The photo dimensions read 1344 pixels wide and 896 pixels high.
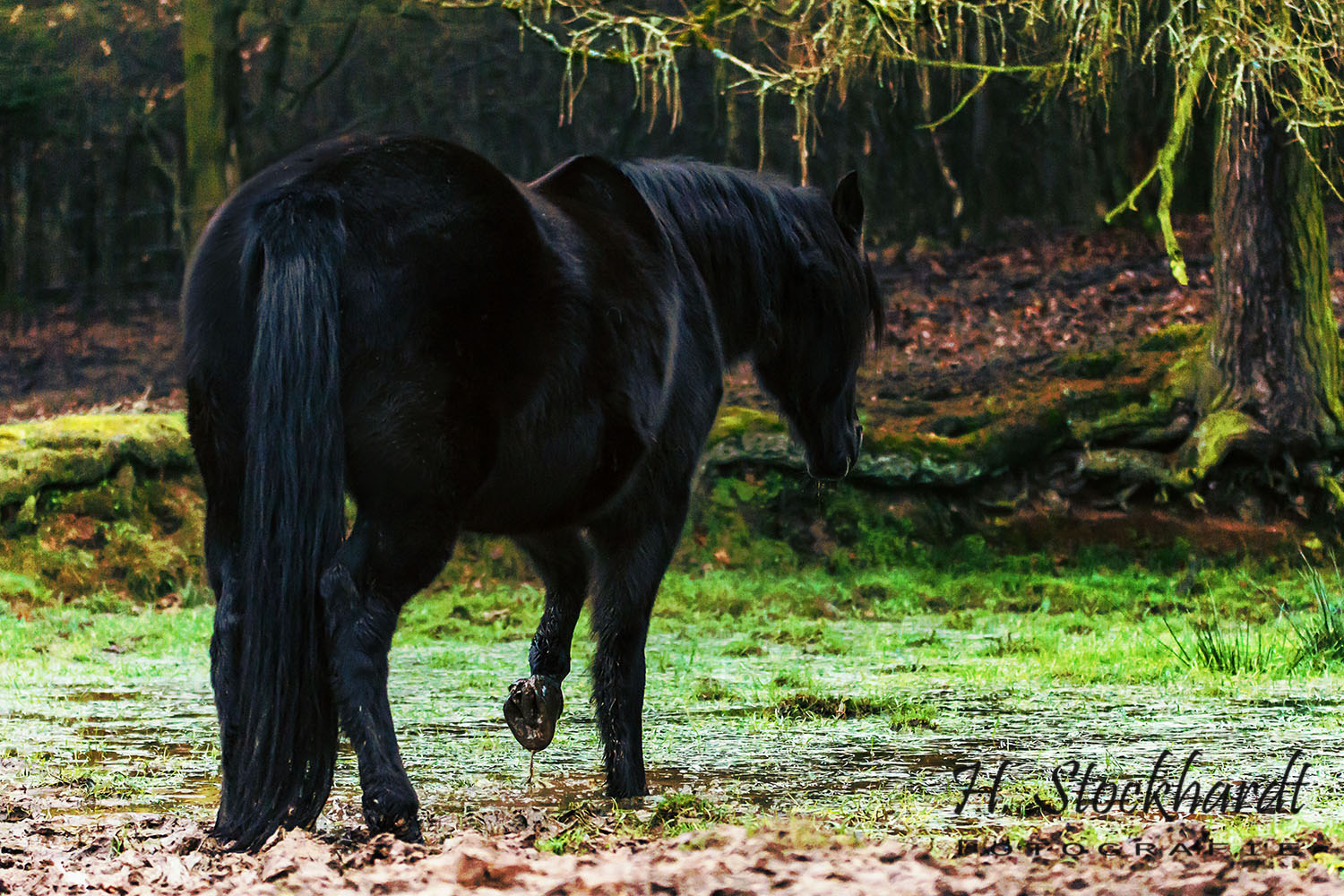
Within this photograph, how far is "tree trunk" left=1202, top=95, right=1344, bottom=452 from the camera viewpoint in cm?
1033

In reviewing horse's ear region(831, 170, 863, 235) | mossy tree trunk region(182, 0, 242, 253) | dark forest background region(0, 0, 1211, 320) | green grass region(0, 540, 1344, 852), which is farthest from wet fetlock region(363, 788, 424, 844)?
dark forest background region(0, 0, 1211, 320)

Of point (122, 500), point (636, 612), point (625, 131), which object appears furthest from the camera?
point (625, 131)

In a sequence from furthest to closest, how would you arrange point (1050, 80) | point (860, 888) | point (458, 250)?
1. point (1050, 80)
2. point (458, 250)
3. point (860, 888)

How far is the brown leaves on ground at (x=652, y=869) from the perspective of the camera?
280cm

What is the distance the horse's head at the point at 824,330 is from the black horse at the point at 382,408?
0.96m

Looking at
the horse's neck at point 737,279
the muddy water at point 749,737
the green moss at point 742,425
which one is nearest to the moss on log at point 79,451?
the muddy water at point 749,737

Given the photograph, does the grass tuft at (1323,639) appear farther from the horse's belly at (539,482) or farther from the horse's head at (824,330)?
the horse's belly at (539,482)

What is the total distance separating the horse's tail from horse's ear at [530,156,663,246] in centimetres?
108

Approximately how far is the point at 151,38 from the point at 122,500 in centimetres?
1037

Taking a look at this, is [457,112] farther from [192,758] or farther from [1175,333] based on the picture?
[192,758]

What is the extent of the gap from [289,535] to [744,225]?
7.18 ft

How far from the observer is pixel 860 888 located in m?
2.76

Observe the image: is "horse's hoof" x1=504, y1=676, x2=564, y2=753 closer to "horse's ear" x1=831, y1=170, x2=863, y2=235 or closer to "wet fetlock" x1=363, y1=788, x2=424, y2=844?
"wet fetlock" x1=363, y1=788, x2=424, y2=844

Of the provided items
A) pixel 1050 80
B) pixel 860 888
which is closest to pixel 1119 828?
pixel 860 888
